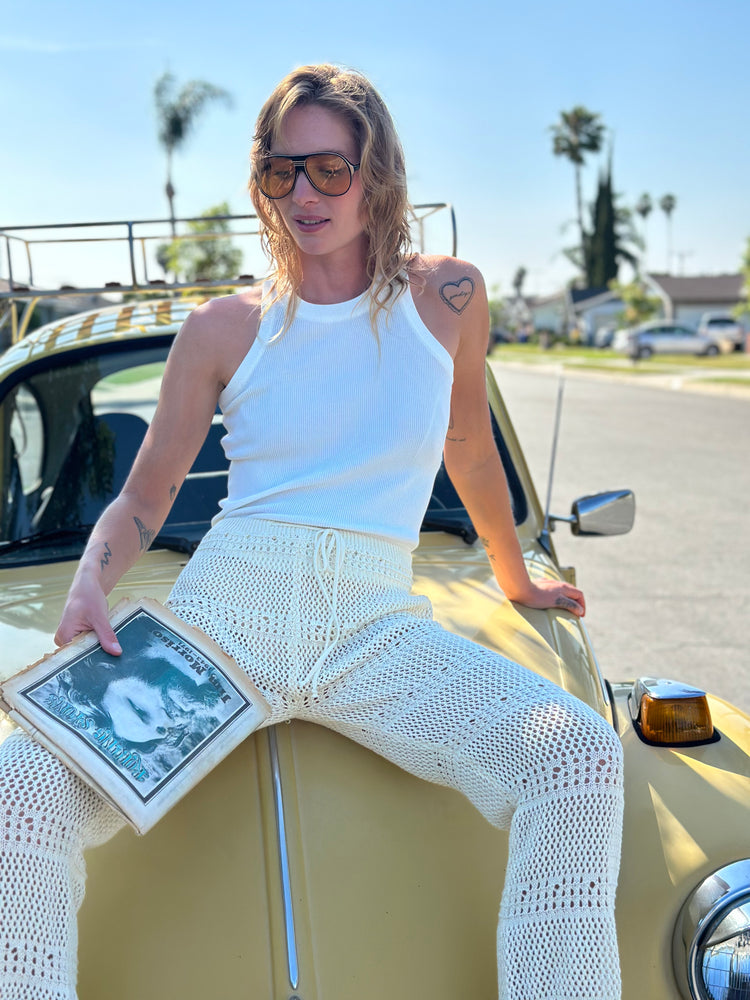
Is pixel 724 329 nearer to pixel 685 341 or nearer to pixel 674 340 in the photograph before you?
pixel 685 341

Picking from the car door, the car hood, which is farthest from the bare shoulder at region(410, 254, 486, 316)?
the car door

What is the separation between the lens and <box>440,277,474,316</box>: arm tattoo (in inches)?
93.4

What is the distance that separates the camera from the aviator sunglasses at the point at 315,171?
2182 mm

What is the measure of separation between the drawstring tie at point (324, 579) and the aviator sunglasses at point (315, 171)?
73 centimetres

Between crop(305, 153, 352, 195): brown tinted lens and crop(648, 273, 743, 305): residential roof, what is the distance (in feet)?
296

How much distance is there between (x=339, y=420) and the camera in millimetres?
2152

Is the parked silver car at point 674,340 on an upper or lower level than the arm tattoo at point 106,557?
lower

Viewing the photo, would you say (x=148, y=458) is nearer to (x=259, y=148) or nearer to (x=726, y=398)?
(x=259, y=148)

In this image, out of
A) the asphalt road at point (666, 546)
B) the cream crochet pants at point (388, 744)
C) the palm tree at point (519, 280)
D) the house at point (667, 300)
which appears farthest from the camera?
the palm tree at point (519, 280)

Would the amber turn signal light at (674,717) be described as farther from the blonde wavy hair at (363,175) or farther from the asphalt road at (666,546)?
the asphalt road at (666,546)

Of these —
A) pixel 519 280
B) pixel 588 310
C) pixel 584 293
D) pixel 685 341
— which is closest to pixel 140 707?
pixel 685 341

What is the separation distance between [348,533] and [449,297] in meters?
0.63

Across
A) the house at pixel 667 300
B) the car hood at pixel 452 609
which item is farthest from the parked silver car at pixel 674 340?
the car hood at pixel 452 609

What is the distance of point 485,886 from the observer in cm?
189
